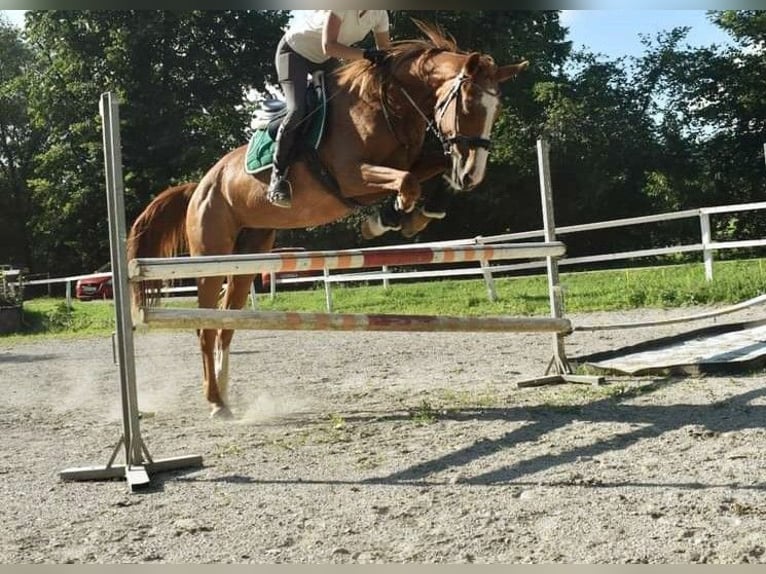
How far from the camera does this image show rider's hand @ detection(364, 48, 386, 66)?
14.9ft

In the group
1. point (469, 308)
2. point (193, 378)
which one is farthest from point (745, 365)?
point (469, 308)

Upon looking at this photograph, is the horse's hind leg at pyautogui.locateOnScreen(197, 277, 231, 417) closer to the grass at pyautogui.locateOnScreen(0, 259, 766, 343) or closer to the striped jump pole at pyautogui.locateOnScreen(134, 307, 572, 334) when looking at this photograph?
the striped jump pole at pyautogui.locateOnScreen(134, 307, 572, 334)

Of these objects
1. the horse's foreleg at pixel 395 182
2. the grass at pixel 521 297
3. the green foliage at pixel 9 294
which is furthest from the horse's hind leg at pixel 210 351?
the green foliage at pixel 9 294

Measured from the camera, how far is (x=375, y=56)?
4.55 m

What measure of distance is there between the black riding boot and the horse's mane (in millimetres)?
668

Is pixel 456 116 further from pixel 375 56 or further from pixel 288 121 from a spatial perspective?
pixel 288 121

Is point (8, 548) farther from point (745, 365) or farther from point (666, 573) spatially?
point (745, 365)

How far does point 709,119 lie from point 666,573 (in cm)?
2408

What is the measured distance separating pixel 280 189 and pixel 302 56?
32.6 inches

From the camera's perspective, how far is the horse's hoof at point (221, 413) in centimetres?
498

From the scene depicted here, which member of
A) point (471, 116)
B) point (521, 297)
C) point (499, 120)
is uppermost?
point (499, 120)

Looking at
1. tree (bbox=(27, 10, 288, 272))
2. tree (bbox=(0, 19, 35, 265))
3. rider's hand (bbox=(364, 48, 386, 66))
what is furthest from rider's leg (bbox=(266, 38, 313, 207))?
tree (bbox=(0, 19, 35, 265))

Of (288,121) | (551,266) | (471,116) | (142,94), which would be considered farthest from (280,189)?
(142,94)

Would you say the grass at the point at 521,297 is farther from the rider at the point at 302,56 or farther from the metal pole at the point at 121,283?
the metal pole at the point at 121,283
